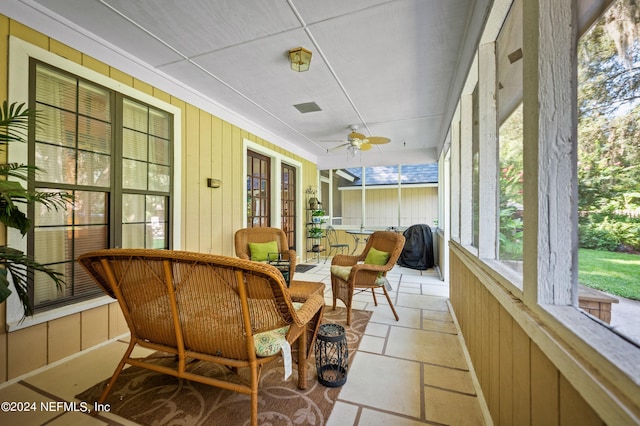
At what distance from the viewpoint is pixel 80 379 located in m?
1.82

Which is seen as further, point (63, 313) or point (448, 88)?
point (448, 88)

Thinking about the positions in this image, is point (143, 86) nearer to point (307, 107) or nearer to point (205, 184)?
point (205, 184)

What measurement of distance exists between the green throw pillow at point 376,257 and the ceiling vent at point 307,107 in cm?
210

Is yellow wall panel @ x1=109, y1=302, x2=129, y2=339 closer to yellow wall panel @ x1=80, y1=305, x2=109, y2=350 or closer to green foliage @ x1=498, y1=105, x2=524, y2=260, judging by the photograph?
yellow wall panel @ x1=80, y1=305, x2=109, y2=350

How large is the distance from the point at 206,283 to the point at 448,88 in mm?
3236

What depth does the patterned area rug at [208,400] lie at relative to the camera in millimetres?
1460

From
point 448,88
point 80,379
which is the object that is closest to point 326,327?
point 80,379

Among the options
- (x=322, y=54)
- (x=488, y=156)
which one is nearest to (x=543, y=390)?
(x=488, y=156)

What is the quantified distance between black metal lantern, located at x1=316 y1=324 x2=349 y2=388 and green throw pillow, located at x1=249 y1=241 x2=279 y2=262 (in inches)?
75.0

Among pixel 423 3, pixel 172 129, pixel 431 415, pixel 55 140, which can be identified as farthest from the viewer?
pixel 172 129

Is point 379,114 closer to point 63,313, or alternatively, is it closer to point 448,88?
point 448,88

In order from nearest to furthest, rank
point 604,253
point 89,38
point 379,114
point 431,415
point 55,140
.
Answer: point 604,253
point 431,415
point 55,140
point 89,38
point 379,114

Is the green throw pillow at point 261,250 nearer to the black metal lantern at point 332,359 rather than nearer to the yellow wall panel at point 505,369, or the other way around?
the black metal lantern at point 332,359

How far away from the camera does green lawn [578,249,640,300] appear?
63 centimetres
